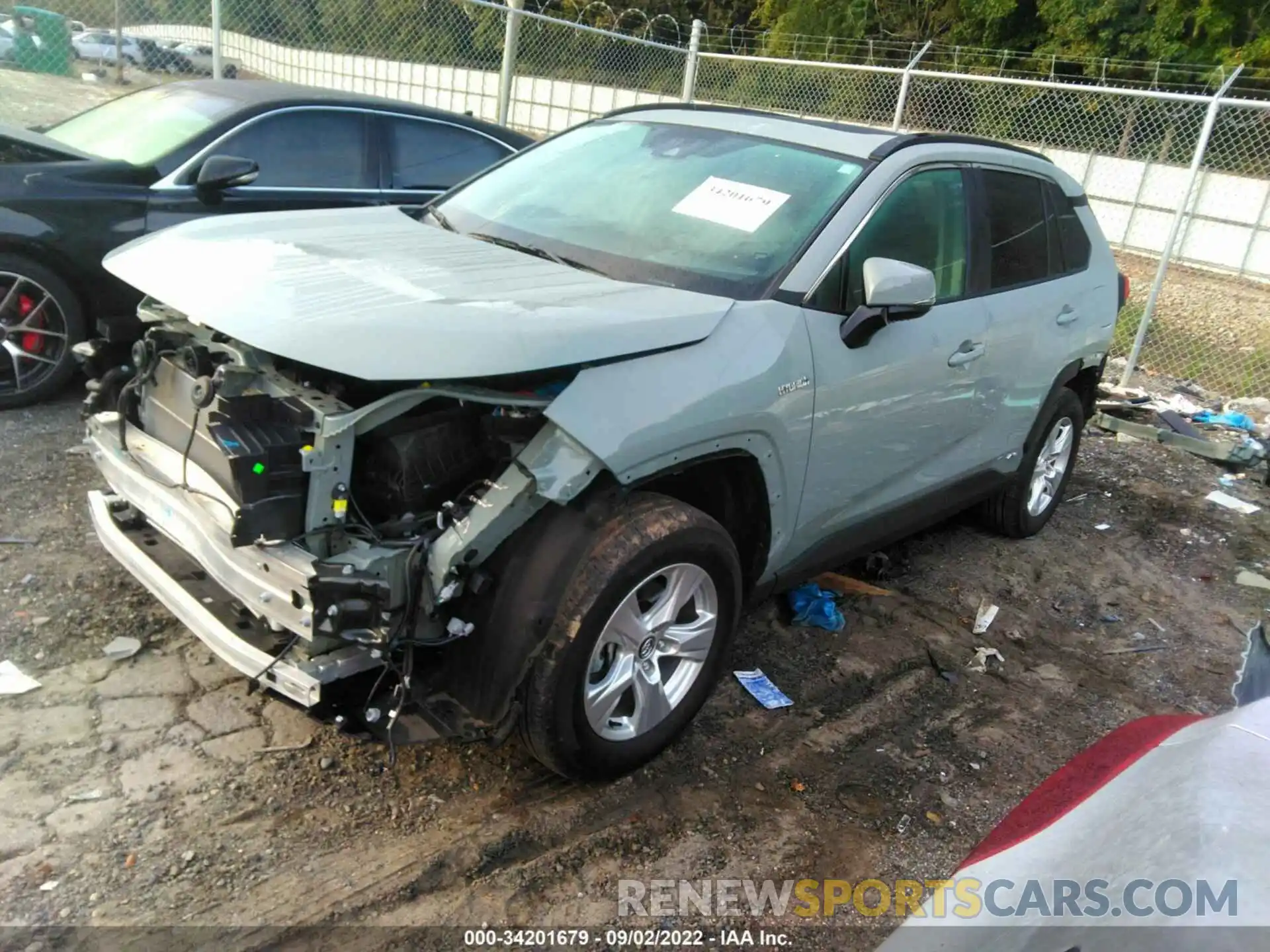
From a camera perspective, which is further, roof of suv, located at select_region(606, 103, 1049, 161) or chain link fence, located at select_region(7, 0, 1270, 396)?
chain link fence, located at select_region(7, 0, 1270, 396)

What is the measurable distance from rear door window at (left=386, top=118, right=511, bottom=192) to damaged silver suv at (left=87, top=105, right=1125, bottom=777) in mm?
2384

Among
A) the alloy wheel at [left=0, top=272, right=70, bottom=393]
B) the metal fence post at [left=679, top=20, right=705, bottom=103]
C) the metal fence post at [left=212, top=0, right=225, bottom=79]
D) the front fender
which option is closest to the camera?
the front fender

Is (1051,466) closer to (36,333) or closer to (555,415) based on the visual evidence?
(555,415)

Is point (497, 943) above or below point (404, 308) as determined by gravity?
below

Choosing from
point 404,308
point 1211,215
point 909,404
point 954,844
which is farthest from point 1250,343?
point 404,308

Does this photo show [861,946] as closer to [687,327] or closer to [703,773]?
[703,773]

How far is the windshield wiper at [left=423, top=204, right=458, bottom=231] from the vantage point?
13.3 ft

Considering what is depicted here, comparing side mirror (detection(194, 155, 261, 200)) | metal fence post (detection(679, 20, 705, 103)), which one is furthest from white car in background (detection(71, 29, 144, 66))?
side mirror (detection(194, 155, 261, 200))

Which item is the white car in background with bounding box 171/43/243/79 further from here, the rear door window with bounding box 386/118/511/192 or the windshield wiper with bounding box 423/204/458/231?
the windshield wiper with bounding box 423/204/458/231

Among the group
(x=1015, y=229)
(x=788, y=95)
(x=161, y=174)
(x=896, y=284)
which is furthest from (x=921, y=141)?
(x=788, y=95)

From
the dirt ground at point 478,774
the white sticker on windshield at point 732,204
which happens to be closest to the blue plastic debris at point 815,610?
the dirt ground at point 478,774

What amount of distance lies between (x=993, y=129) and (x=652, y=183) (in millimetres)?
15565

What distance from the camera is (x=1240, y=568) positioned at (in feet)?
19.2

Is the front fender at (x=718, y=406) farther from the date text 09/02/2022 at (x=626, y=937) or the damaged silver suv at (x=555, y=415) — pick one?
the date text 09/02/2022 at (x=626, y=937)
